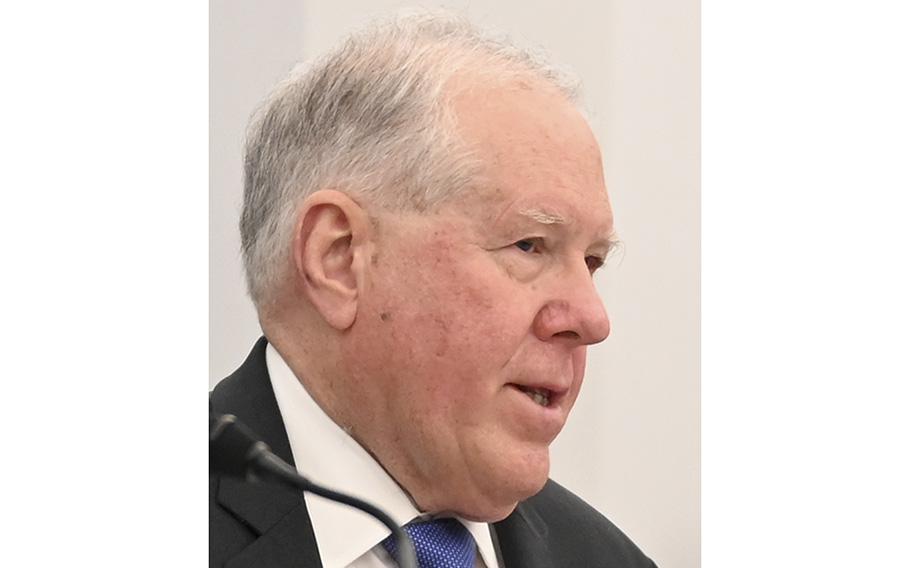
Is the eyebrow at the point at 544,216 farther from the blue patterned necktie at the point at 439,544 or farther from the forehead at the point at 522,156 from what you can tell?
the blue patterned necktie at the point at 439,544

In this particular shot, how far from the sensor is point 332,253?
5.31ft

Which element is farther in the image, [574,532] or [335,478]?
[574,532]

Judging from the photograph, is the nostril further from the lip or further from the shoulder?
the shoulder

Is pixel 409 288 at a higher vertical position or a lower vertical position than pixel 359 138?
lower

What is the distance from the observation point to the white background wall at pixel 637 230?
177cm

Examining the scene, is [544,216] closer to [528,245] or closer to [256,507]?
[528,245]

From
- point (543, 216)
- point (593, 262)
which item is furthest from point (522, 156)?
point (593, 262)

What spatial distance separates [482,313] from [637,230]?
0.29 m

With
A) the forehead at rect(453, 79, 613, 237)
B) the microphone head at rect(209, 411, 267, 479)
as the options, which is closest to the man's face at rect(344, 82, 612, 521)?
the forehead at rect(453, 79, 613, 237)
